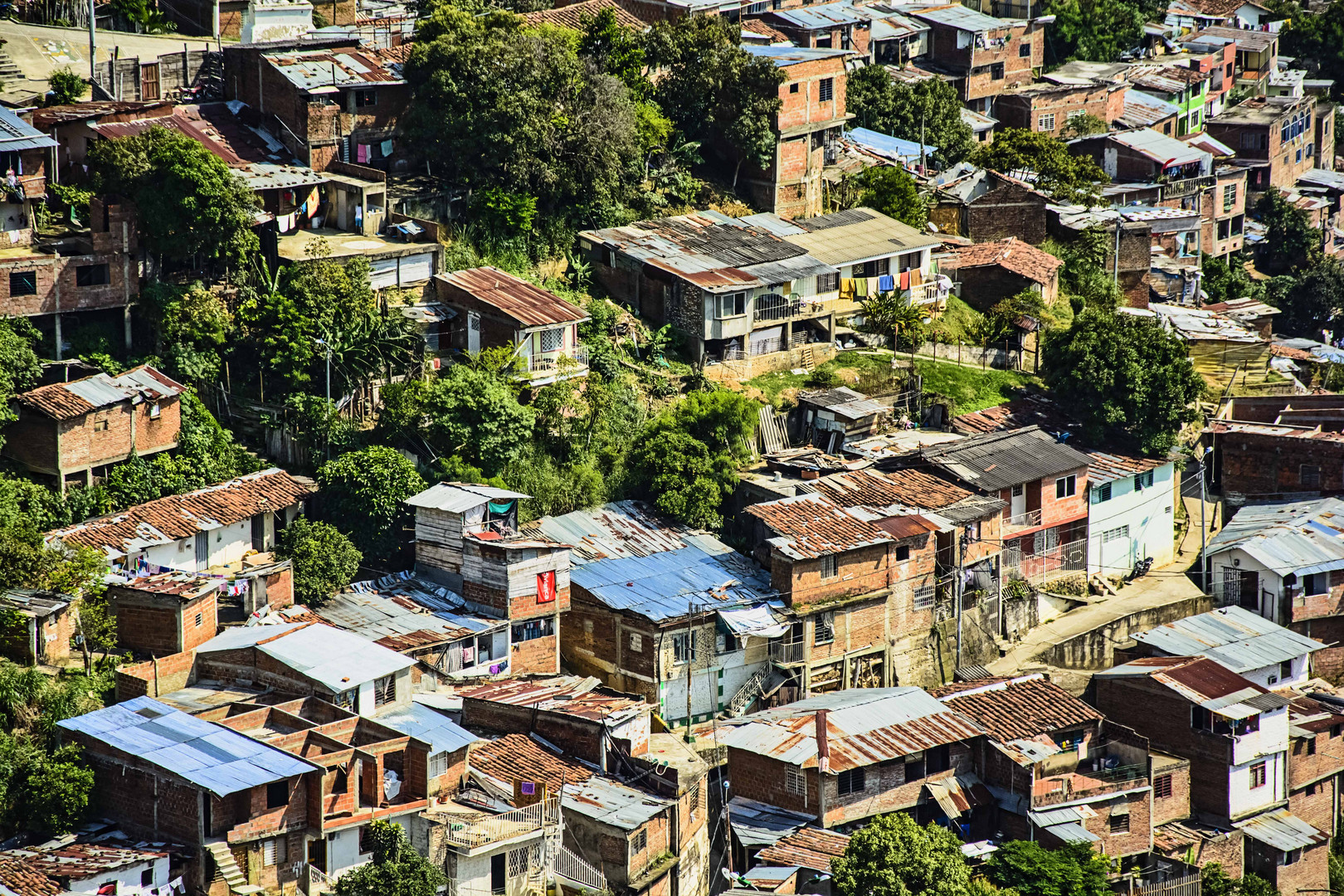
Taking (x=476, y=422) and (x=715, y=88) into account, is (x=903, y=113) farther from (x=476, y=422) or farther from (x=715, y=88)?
(x=476, y=422)

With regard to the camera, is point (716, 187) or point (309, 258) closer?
point (309, 258)

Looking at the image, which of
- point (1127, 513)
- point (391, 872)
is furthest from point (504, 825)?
point (1127, 513)

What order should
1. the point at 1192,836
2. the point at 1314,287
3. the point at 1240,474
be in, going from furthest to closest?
the point at 1314,287 < the point at 1240,474 < the point at 1192,836

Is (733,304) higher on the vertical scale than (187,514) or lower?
higher

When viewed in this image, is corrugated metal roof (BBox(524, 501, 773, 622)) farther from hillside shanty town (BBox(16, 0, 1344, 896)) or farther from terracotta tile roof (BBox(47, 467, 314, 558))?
terracotta tile roof (BBox(47, 467, 314, 558))

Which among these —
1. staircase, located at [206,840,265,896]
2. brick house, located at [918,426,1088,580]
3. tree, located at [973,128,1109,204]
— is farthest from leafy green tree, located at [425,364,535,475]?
tree, located at [973,128,1109,204]

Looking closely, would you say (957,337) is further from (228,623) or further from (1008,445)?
(228,623)

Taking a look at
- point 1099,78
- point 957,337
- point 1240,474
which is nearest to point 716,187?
point 957,337
